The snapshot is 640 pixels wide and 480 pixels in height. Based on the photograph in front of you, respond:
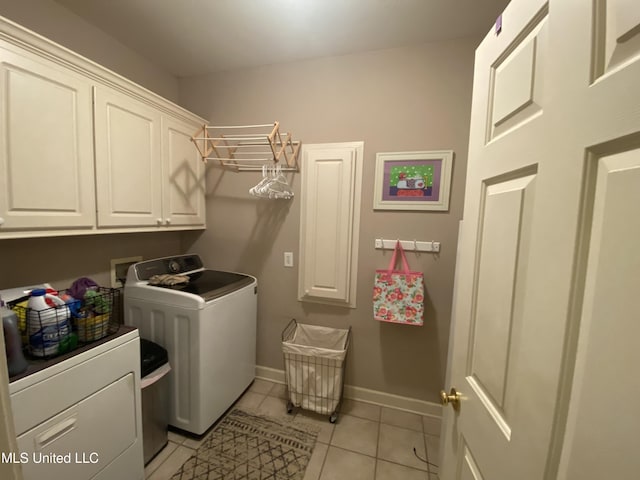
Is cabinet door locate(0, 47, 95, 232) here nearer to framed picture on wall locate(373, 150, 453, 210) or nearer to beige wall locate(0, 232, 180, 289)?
beige wall locate(0, 232, 180, 289)

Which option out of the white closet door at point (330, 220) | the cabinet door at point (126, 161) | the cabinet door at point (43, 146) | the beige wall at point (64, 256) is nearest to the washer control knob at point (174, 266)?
the beige wall at point (64, 256)

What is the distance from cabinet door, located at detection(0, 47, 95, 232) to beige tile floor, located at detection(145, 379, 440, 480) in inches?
55.9

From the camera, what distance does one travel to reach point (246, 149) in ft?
6.96

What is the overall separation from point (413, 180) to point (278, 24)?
130cm

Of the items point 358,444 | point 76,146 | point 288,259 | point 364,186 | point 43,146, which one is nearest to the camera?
point 43,146

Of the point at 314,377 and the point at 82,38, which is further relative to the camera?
the point at 314,377

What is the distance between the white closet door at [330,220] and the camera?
1913 mm

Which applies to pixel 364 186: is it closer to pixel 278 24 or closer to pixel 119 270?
pixel 278 24

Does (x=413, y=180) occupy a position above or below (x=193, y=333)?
above

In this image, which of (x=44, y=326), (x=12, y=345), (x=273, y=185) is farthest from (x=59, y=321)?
(x=273, y=185)

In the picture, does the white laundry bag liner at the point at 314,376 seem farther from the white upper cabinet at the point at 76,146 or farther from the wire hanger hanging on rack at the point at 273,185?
the white upper cabinet at the point at 76,146

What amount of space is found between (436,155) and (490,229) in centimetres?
122

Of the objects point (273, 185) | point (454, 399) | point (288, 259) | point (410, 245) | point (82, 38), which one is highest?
point (82, 38)

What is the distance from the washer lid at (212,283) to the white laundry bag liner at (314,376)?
0.55 meters
